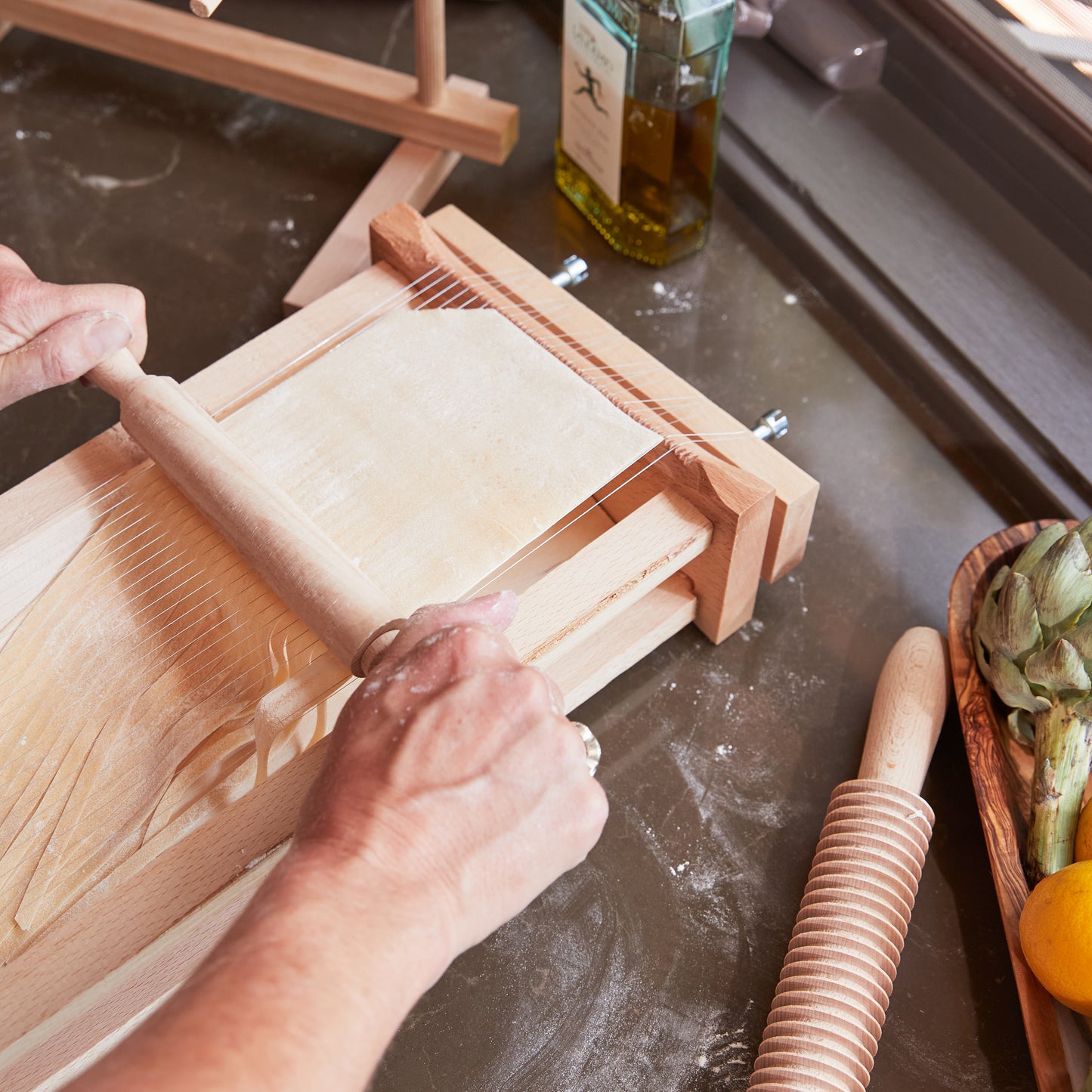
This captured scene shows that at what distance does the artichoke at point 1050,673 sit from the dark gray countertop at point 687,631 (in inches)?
3.3

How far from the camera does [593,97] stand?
97cm

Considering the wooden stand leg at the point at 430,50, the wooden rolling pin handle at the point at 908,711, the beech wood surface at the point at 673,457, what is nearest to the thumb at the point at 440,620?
the beech wood surface at the point at 673,457

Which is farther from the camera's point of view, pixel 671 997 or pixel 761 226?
pixel 761 226

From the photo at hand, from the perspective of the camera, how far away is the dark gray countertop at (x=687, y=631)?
0.69 m

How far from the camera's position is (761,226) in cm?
112

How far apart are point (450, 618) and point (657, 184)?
58 centimetres

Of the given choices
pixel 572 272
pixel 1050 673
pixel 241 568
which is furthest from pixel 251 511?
pixel 1050 673

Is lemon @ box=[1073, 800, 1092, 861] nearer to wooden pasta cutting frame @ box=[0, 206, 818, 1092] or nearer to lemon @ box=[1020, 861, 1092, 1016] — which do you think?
lemon @ box=[1020, 861, 1092, 1016]

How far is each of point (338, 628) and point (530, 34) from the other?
93 centimetres

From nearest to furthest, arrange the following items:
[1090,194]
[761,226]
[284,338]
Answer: [284,338] < [1090,194] < [761,226]

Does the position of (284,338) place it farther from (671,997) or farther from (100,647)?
(671,997)

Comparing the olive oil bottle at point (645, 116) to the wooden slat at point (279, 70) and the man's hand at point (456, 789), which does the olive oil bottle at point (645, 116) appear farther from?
the man's hand at point (456, 789)

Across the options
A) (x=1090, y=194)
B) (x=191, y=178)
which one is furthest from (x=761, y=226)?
(x=191, y=178)

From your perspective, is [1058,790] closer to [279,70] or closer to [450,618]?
[450,618]
